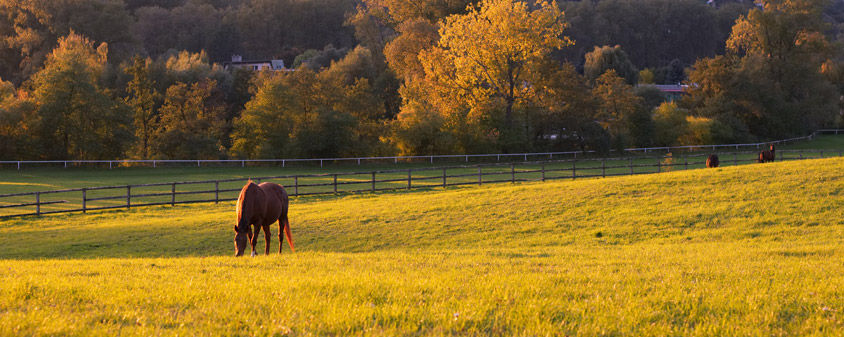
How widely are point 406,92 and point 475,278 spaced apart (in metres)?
44.3

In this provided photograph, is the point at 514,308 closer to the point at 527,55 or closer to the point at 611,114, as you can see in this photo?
the point at 527,55

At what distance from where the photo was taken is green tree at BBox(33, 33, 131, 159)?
43.1 m

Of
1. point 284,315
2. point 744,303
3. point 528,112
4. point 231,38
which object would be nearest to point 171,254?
point 284,315

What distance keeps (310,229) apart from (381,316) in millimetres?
13572

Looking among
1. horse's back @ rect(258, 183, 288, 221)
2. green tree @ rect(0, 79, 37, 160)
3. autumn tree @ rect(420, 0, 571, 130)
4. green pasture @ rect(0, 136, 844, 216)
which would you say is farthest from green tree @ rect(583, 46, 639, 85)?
horse's back @ rect(258, 183, 288, 221)

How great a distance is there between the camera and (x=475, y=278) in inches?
282

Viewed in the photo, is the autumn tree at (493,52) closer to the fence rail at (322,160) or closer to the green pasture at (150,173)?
the fence rail at (322,160)

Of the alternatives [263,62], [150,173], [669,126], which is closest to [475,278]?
[150,173]

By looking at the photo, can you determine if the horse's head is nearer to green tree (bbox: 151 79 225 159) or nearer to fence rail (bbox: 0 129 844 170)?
fence rail (bbox: 0 129 844 170)

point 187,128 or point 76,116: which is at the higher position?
point 76,116

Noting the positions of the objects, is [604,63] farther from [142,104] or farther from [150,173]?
[150,173]

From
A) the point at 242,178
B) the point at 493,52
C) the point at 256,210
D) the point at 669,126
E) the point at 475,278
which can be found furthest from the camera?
the point at 669,126

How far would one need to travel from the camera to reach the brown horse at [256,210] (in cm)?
1238

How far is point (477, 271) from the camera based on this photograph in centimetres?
809
